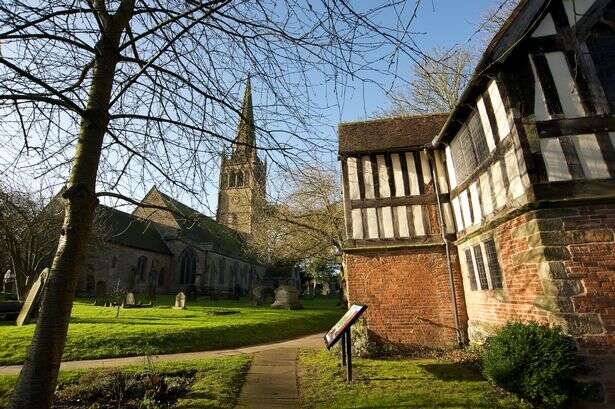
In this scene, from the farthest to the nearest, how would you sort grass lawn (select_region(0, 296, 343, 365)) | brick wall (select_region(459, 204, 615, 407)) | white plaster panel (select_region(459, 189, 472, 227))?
grass lawn (select_region(0, 296, 343, 365)), white plaster panel (select_region(459, 189, 472, 227)), brick wall (select_region(459, 204, 615, 407))

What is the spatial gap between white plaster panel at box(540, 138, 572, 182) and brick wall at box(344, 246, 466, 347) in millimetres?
3898

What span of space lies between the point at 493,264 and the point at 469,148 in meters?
2.78

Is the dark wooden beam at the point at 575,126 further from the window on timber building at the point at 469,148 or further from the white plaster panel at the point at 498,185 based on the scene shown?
the window on timber building at the point at 469,148

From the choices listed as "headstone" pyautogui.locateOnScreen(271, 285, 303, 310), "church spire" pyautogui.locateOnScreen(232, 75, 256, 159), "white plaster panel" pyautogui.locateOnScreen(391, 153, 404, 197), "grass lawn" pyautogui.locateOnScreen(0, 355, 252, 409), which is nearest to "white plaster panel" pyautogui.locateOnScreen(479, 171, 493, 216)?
"white plaster panel" pyautogui.locateOnScreen(391, 153, 404, 197)

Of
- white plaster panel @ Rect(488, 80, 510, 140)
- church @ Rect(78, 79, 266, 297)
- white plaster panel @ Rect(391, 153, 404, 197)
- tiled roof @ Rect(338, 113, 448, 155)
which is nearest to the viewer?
white plaster panel @ Rect(488, 80, 510, 140)

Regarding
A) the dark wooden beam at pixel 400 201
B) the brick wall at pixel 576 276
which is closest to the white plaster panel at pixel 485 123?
the brick wall at pixel 576 276

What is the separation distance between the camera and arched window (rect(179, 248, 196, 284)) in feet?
127

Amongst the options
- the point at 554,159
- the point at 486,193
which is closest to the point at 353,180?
the point at 486,193

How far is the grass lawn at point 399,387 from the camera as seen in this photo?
17.5 feet

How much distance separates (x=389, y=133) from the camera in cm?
1088

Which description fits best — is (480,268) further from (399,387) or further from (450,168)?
(399,387)

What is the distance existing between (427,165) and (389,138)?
135 centimetres

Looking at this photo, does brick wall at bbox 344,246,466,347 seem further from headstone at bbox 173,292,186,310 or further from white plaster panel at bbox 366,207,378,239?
headstone at bbox 173,292,186,310

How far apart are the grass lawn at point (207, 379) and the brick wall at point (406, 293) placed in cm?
334
